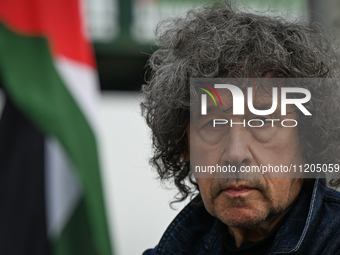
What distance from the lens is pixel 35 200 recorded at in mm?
2146

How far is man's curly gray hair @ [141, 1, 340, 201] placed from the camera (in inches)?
63.7

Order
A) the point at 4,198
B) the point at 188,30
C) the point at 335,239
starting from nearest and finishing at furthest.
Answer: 1. the point at 335,239
2. the point at 188,30
3. the point at 4,198

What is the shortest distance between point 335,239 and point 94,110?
153 cm

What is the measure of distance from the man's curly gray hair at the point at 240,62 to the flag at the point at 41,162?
1.72 feet

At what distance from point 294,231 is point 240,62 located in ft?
1.98

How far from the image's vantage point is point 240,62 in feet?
5.28

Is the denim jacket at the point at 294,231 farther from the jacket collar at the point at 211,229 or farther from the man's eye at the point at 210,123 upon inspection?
the man's eye at the point at 210,123

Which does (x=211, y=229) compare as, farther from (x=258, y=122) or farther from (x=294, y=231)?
(x=258, y=122)

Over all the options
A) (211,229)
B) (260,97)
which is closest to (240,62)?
(260,97)

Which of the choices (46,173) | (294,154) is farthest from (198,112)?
(46,173)

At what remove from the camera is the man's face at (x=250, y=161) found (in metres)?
1.56

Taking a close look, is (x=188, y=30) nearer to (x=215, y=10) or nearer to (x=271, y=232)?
(x=215, y=10)

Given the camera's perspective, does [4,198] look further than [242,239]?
Yes

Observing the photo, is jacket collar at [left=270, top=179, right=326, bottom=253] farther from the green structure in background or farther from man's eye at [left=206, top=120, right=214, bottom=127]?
the green structure in background
